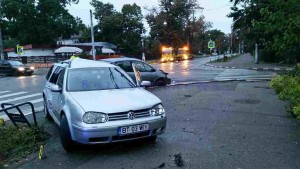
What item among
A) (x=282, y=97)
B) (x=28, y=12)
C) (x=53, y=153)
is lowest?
(x=53, y=153)

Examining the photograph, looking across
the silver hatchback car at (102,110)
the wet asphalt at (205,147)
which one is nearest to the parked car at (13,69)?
the wet asphalt at (205,147)

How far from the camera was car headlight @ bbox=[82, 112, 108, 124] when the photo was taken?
5.57 metres

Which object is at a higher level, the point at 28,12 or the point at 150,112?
the point at 28,12

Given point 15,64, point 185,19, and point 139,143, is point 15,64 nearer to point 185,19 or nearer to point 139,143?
point 139,143

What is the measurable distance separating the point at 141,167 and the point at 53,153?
1839mm

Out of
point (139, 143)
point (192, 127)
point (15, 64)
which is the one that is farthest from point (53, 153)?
point (15, 64)

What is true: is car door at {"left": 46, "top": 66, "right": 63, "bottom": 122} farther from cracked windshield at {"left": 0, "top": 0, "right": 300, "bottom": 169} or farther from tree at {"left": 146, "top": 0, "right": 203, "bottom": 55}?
tree at {"left": 146, "top": 0, "right": 203, "bottom": 55}

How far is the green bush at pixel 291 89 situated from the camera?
22.4 feet

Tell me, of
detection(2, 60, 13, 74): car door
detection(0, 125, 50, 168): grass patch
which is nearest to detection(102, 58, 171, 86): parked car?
detection(0, 125, 50, 168): grass patch

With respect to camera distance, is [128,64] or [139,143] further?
[128,64]

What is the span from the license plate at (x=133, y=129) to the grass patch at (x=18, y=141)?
1.95 m

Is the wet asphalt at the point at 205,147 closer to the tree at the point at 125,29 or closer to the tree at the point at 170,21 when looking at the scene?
the tree at the point at 125,29

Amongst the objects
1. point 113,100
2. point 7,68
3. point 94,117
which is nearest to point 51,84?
point 113,100

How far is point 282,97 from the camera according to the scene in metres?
7.77
